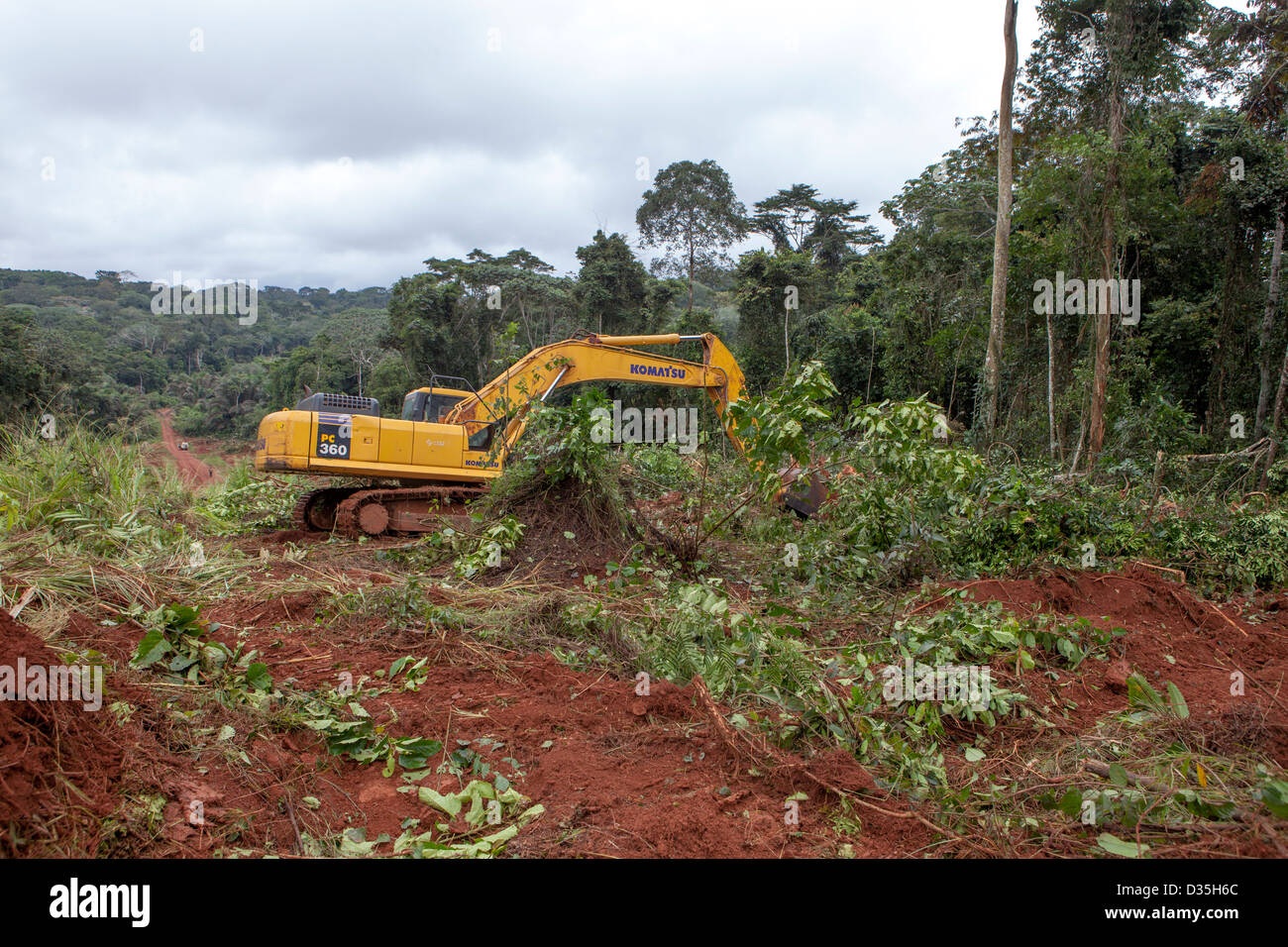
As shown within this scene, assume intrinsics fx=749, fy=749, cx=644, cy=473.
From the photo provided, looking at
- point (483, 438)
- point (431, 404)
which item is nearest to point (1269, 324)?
point (483, 438)

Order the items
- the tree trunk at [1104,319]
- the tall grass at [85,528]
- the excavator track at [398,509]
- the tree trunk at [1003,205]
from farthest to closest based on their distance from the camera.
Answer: the tree trunk at [1104,319]
the tree trunk at [1003,205]
the excavator track at [398,509]
the tall grass at [85,528]

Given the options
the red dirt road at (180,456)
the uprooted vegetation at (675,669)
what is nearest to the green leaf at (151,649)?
the uprooted vegetation at (675,669)

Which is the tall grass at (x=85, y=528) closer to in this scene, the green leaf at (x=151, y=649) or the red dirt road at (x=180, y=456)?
the green leaf at (x=151, y=649)

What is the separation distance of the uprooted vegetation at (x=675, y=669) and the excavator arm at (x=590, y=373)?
7.45 feet

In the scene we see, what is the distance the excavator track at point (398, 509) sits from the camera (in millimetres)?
9969

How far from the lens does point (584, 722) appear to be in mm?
4035

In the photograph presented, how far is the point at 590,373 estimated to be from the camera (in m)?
10.4

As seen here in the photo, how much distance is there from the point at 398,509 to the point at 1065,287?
13.5 metres

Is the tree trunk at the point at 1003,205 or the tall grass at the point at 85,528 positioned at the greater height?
the tree trunk at the point at 1003,205

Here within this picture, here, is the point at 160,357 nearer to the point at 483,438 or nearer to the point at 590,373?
the point at 483,438

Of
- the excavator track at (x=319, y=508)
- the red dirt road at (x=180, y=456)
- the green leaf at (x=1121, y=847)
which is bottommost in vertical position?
the green leaf at (x=1121, y=847)

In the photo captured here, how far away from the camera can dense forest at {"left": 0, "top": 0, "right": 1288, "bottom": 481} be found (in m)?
14.1

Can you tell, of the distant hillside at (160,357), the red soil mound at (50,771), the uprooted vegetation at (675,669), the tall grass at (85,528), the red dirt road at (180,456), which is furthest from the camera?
the red dirt road at (180,456)

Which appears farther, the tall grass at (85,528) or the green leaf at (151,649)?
the tall grass at (85,528)
